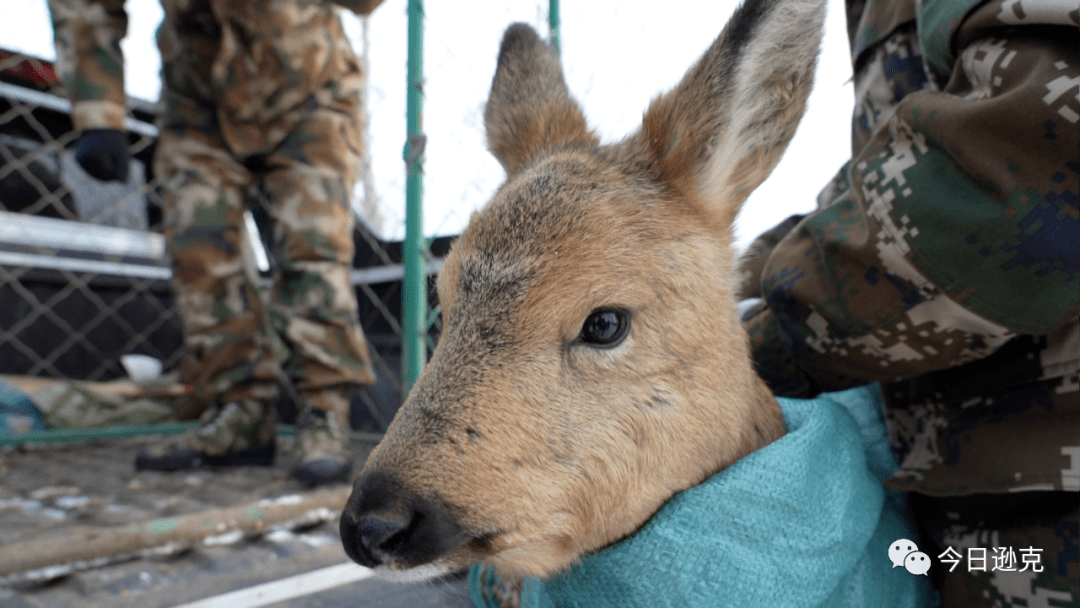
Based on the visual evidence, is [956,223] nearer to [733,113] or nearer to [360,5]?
[733,113]

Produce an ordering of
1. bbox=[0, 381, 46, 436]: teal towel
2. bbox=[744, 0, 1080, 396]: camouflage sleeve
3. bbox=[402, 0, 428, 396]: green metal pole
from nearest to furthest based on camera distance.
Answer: bbox=[744, 0, 1080, 396]: camouflage sleeve, bbox=[402, 0, 428, 396]: green metal pole, bbox=[0, 381, 46, 436]: teal towel

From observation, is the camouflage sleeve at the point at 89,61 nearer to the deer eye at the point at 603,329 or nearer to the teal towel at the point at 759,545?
the deer eye at the point at 603,329

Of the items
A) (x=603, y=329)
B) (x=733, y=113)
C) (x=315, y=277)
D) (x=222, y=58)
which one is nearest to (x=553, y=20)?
(x=222, y=58)

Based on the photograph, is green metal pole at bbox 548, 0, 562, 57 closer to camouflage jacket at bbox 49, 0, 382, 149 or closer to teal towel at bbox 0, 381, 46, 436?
camouflage jacket at bbox 49, 0, 382, 149

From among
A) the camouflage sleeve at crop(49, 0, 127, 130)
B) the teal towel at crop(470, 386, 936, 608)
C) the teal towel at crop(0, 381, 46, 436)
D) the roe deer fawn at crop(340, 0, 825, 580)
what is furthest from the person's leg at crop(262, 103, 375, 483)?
the teal towel at crop(470, 386, 936, 608)

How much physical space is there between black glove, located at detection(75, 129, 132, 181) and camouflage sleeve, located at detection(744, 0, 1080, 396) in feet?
10.1

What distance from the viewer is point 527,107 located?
1911 millimetres

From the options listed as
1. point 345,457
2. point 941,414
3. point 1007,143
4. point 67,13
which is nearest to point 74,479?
point 345,457

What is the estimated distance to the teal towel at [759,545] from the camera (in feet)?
3.69

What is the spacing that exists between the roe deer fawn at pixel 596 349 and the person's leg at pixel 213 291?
2.26m

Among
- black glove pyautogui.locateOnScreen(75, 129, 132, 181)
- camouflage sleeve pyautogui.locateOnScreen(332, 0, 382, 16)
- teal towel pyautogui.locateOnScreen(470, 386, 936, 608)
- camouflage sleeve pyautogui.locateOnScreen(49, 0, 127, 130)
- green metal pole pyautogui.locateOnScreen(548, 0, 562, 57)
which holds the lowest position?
teal towel pyautogui.locateOnScreen(470, 386, 936, 608)

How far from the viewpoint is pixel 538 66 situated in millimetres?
2004

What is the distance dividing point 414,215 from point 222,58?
127 centimetres

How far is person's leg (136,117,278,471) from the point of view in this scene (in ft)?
10.4
